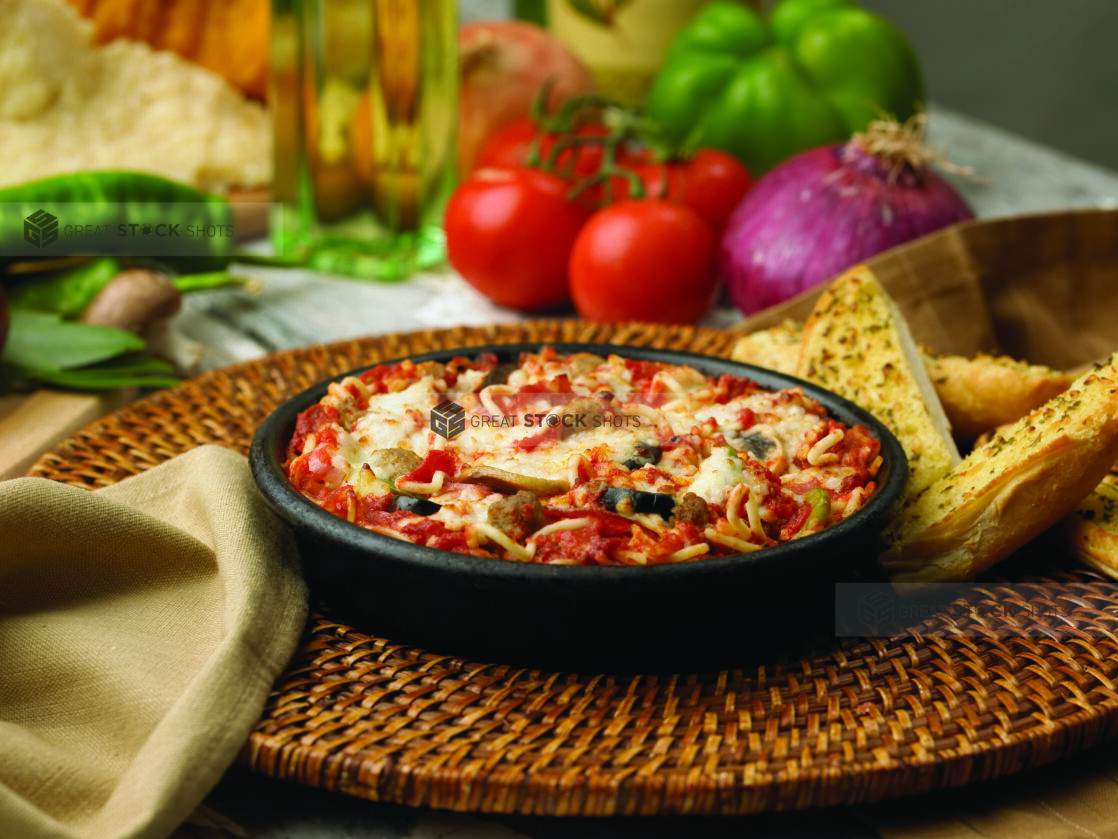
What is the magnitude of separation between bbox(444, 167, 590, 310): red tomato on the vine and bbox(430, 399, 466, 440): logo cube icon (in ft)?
5.70

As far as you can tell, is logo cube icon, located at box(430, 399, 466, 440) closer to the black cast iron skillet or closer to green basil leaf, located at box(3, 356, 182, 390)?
the black cast iron skillet

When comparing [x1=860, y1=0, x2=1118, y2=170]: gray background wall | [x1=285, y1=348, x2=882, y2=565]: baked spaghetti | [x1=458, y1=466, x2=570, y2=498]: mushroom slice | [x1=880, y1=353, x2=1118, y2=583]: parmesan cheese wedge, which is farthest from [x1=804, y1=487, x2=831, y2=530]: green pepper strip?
[x1=860, y1=0, x2=1118, y2=170]: gray background wall

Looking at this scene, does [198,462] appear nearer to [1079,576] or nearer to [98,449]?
[98,449]

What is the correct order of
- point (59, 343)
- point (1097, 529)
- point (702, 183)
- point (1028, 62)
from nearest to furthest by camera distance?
point (1097, 529), point (59, 343), point (702, 183), point (1028, 62)

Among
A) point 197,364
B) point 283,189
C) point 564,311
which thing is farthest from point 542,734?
point 283,189

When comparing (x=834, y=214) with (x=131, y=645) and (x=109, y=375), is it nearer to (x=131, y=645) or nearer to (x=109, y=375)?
(x=109, y=375)

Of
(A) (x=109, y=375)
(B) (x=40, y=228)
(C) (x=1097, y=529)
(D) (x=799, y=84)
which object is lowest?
(A) (x=109, y=375)

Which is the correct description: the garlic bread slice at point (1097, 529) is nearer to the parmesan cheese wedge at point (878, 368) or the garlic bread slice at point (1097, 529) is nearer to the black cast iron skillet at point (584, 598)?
the parmesan cheese wedge at point (878, 368)

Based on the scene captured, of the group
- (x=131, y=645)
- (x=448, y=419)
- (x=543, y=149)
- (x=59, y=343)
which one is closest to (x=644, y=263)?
(x=543, y=149)

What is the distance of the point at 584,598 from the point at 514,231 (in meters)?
2.39

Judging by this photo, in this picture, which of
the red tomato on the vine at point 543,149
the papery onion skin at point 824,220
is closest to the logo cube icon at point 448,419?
the papery onion skin at point 824,220

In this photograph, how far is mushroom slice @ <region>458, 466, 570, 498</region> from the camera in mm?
1843

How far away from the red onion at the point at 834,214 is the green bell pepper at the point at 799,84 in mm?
700

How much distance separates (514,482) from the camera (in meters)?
1.84
